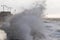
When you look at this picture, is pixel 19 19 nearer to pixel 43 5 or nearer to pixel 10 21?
pixel 10 21

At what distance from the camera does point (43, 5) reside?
2.18 feet

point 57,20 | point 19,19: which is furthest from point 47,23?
point 19,19

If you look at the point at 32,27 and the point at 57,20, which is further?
the point at 57,20

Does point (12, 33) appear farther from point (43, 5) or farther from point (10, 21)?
point (43, 5)

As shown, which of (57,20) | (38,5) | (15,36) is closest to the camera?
(15,36)

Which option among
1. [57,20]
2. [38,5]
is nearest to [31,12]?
[38,5]

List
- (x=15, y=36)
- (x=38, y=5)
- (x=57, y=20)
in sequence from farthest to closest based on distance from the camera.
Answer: (x=57, y=20), (x=38, y=5), (x=15, y=36)

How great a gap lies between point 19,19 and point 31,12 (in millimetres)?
78

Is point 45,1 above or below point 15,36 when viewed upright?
above

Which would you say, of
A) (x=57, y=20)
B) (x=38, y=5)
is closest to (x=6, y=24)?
(x=38, y=5)

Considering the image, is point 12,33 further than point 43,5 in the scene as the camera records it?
No

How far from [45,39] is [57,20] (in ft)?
0.65

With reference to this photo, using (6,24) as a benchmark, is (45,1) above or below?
above

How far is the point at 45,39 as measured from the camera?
0.59 metres
